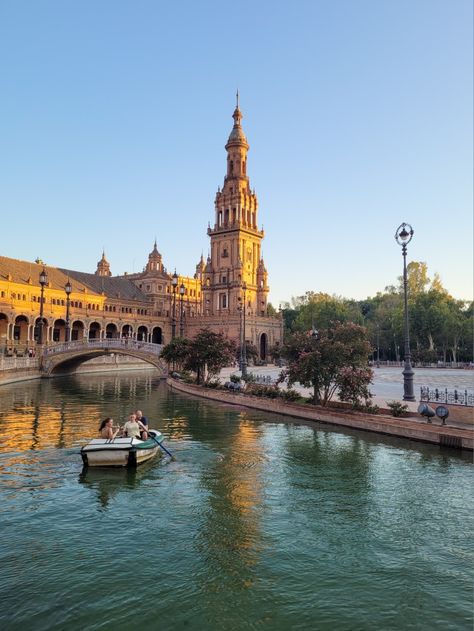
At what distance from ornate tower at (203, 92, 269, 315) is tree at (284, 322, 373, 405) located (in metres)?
77.1

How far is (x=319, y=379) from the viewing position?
2906 centimetres

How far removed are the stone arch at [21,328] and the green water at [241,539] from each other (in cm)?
6972

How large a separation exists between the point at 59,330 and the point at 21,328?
29.4ft

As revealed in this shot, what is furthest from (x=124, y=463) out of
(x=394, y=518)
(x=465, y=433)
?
(x=465, y=433)

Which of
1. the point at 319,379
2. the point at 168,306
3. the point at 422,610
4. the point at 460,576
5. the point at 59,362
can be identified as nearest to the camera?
the point at 422,610

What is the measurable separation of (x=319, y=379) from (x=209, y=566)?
19217 millimetres

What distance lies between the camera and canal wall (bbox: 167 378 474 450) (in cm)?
2094

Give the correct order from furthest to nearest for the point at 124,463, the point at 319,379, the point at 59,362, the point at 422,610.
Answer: the point at 59,362 < the point at 319,379 < the point at 124,463 < the point at 422,610

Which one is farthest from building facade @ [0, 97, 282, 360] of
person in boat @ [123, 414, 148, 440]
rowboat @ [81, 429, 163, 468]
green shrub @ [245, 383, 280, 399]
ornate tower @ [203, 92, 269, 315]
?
rowboat @ [81, 429, 163, 468]

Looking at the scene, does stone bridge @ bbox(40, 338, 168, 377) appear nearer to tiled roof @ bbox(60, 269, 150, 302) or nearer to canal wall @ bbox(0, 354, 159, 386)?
canal wall @ bbox(0, 354, 159, 386)

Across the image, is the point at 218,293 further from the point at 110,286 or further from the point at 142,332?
the point at 110,286

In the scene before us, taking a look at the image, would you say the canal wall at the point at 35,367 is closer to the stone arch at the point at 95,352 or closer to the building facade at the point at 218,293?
the stone arch at the point at 95,352

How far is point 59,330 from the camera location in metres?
95.2

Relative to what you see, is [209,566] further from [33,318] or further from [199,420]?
[33,318]
